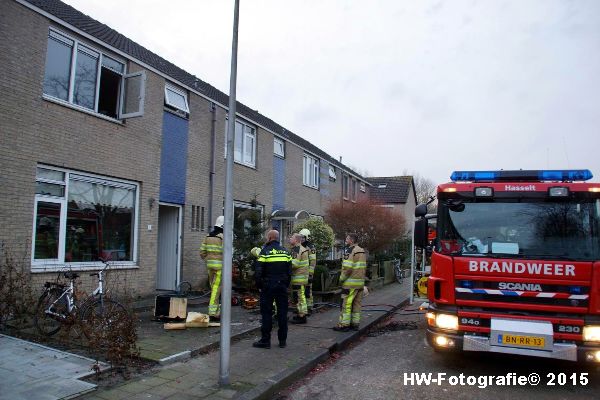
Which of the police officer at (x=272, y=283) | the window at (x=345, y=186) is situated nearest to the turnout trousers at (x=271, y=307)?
the police officer at (x=272, y=283)

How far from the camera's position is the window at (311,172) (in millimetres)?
A: 21781

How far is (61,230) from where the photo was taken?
30.9 ft

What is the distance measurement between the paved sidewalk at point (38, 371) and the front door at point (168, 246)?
20.2 ft

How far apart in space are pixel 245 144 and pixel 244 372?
1112 cm

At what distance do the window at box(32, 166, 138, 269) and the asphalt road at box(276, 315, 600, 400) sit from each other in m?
5.81

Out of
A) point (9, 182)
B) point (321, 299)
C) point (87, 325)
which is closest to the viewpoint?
point (87, 325)

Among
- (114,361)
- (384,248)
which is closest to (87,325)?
(114,361)

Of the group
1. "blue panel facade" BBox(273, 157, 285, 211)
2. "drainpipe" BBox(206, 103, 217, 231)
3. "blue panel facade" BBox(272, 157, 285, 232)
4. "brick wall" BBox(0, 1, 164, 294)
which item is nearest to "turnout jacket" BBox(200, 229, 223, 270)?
"brick wall" BBox(0, 1, 164, 294)

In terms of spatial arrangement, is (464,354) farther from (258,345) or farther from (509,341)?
(258,345)

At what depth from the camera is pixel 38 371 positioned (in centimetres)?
543

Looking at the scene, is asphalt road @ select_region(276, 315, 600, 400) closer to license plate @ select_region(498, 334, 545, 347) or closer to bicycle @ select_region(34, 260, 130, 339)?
license plate @ select_region(498, 334, 545, 347)

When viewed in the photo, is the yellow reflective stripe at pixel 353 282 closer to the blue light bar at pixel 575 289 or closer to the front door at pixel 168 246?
the blue light bar at pixel 575 289

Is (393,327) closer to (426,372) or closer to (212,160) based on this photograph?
(426,372)

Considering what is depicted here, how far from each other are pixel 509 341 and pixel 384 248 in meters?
16.3
